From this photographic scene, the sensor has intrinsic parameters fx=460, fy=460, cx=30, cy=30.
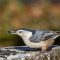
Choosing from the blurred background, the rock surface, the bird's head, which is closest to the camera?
the rock surface

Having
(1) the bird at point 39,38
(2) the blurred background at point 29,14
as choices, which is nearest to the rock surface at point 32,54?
(1) the bird at point 39,38

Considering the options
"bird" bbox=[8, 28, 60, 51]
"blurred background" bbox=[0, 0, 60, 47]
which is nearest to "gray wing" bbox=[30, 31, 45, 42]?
"bird" bbox=[8, 28, 60, 51]

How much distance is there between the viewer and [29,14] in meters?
4.90

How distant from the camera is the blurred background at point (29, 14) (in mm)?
4571

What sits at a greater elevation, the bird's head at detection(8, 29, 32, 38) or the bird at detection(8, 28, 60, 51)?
the bird's head at detection(8, 29, 32, 38)

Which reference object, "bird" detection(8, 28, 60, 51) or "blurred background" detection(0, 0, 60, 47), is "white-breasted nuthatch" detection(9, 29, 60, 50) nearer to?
"bird" detection(8, 28, 60, 51)

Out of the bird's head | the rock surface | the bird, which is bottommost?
the rock surface

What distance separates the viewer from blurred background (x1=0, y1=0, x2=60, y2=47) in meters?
4.57

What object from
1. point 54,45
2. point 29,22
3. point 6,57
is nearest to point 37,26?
point 29,22

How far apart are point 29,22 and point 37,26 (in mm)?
144

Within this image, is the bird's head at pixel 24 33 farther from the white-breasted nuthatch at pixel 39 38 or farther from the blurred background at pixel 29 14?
the blurred background at pixel 29 14

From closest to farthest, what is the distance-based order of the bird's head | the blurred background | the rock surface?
1. the rock surface
2. the bird's head
3. the blurred background

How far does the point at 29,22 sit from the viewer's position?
462cm

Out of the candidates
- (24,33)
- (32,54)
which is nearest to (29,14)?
(24,33)
